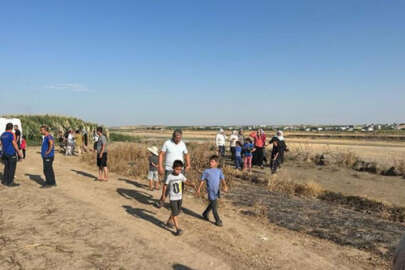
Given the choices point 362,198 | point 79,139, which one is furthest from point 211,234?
point 79,139

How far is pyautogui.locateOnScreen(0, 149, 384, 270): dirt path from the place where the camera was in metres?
4.44

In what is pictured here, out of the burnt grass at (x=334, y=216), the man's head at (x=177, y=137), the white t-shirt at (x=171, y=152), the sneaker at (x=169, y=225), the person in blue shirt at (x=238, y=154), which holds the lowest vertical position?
the burnt grass at (x=334, y=216)

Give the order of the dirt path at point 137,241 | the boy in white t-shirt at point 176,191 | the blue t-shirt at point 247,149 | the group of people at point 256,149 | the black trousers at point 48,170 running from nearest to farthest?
the dirt path at point 137,241, the boy in white t-shirt at point 176,191, the black trousers at point 48,170, the blue t-shirt at point 247,149, the group of people at point 256,149

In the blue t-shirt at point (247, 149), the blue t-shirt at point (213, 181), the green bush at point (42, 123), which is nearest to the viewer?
the blue t-shirt at point (213, 181)

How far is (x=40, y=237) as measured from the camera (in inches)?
201

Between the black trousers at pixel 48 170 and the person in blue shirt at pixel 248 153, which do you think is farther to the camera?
the person in blue shirt at pixel 248 153

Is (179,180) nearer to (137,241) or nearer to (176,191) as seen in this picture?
(176,191)

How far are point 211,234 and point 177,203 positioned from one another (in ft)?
3.11

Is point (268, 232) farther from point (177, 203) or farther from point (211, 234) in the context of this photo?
point (177, 203)

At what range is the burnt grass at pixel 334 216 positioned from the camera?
5914 mm

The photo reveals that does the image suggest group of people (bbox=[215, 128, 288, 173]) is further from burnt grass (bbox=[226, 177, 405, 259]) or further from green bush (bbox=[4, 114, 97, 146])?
green bush (bbox=[4, 114, 97, 146])

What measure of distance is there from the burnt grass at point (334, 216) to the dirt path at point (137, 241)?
0.40 meters

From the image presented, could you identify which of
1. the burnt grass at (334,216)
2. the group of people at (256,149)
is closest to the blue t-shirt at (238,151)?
the group of people at (256,149)

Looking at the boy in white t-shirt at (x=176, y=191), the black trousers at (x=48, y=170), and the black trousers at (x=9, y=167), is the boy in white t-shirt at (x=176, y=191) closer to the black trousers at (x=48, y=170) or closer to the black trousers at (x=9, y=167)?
the black trousers at (x=48, y=170)
